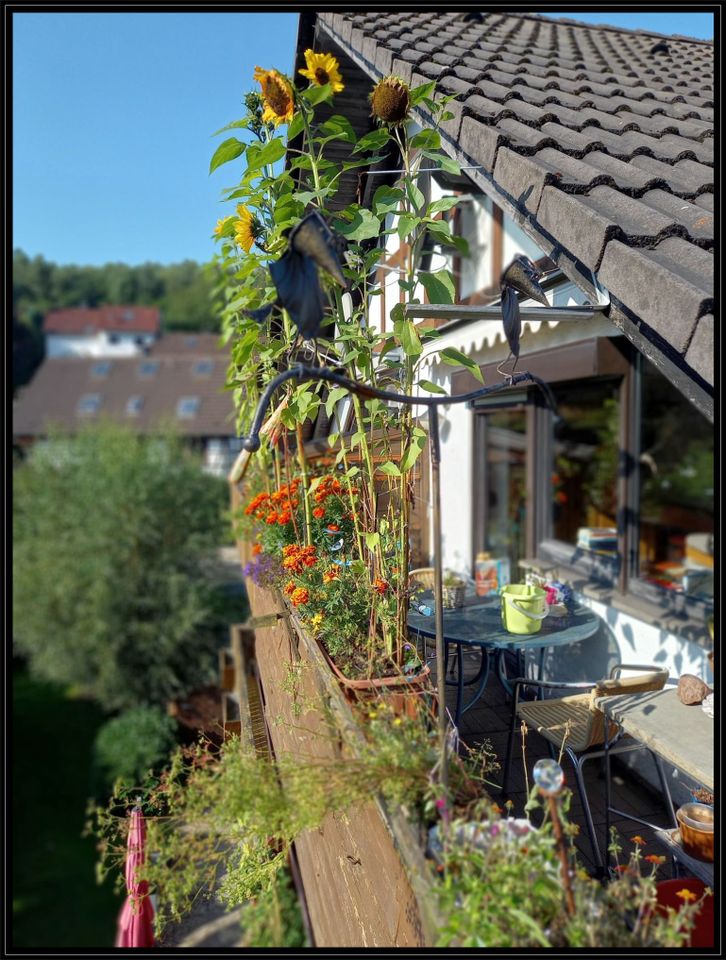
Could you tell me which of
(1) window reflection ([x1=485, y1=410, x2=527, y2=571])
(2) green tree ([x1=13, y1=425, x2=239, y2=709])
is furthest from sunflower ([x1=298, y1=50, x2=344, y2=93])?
(2) green tree ([x1=13, y1=425, x2=239, y2=709])

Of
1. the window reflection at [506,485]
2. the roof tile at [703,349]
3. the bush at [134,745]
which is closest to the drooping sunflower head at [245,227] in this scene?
the roof tile at [703,349]

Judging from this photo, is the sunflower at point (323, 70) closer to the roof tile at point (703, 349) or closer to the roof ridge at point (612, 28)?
the roof tile at point (703, 349)

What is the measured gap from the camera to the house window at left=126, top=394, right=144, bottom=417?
3116cm

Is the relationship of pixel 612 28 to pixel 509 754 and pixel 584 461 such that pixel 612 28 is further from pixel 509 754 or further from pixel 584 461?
pixel 509 754

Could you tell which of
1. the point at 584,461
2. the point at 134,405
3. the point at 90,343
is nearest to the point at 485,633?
the point at 584,461

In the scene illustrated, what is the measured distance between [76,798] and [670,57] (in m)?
17.6

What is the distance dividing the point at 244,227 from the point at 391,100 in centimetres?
69

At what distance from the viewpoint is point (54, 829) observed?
1470 cm

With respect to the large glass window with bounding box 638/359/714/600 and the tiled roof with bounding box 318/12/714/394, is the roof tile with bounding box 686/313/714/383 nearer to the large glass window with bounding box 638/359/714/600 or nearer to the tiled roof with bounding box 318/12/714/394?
the tiled roof with bounding box 318/12/714/394

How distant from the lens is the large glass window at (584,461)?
6316 millimetres

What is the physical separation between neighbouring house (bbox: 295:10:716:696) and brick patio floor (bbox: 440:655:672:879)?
73cm

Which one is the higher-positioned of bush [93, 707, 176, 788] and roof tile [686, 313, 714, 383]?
roof tile [686, 313, 714, 383]
